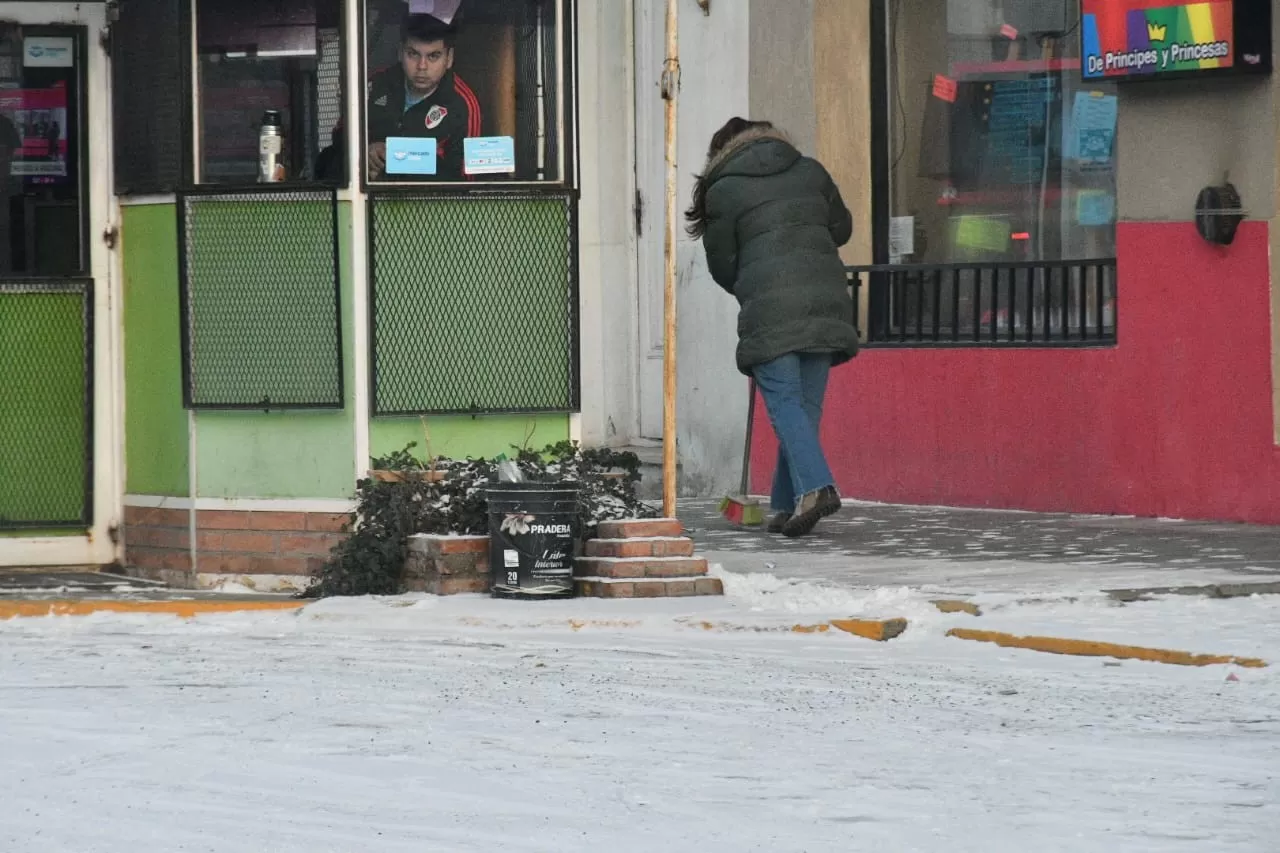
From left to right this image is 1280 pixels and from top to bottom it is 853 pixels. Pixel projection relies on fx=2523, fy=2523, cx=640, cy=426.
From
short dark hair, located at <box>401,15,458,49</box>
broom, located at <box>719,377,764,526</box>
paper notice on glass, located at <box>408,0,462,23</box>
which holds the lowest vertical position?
broom, located at <box>719,377,764,526</box>

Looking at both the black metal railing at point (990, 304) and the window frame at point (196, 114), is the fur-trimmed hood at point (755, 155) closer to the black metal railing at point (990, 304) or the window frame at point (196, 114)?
the black metal railing at point (990, 304)

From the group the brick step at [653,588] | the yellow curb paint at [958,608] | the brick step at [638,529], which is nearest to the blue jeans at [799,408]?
the brick step at [638,529]

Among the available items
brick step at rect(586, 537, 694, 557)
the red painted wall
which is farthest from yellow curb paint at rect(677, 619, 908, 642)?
the red painted wall

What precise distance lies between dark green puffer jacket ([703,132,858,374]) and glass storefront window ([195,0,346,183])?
8.01 ft

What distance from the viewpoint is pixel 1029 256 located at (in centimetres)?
1401

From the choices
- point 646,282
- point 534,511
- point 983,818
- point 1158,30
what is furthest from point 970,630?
point 646,282

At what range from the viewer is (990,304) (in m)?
14.1

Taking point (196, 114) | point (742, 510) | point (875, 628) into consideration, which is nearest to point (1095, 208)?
point (742, 510)

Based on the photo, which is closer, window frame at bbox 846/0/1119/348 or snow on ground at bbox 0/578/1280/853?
snow on ground at bbox 0/578/1280/853

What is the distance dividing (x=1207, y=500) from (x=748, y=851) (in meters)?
7.39

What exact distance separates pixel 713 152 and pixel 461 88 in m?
2.24

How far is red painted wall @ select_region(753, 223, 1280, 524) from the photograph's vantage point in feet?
41.2

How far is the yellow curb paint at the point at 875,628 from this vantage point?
9.22 m

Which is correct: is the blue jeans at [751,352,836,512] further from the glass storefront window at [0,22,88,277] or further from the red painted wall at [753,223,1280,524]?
the glass storefront window at [0,22,88,277]
